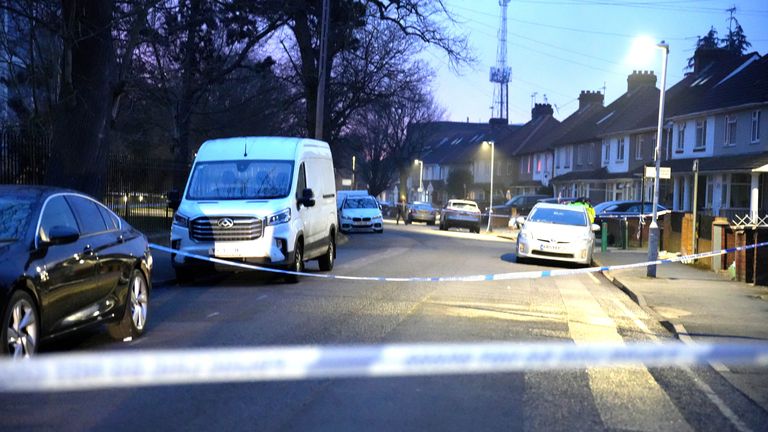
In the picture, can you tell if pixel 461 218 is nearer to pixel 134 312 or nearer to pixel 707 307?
pixel 707 307

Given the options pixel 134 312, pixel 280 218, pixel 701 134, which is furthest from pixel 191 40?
pixel 701 134

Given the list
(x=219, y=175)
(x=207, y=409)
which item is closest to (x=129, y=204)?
(x=219, y=175)

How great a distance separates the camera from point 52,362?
6934 millimetres

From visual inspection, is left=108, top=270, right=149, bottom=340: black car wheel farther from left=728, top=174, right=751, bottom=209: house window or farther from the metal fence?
left=728, top=174, right=751, bottom=209: house window

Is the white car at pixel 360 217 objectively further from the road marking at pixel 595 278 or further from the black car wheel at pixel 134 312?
the black car wheel at pixel 134 312

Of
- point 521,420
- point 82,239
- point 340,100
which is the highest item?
point 340,100

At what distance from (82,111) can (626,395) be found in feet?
37.3

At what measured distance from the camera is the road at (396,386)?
18.5ft

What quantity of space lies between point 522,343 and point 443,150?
93964 mm

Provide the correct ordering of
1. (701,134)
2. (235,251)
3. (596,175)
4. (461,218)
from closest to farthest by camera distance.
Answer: (235,251)
(701,134)
(461,218)
(596,175)

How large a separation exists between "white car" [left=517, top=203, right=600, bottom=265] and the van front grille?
28.0ft

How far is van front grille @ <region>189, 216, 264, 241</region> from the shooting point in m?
13.2

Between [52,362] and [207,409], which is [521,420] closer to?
[207,409]

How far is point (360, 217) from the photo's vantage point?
35.9 m
